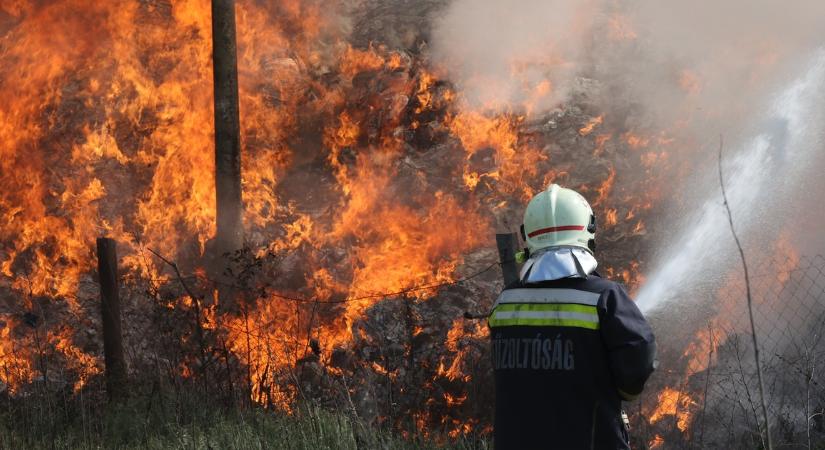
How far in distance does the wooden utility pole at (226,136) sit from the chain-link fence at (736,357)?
589 centimetres

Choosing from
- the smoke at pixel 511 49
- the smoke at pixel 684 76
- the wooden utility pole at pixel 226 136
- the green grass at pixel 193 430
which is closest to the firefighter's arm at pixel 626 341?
the green grass at pixel 193 430

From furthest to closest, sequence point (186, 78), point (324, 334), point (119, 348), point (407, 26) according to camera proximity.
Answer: point (407, 26) → point (186, 78) → point (324, 334) → point (119, 348)

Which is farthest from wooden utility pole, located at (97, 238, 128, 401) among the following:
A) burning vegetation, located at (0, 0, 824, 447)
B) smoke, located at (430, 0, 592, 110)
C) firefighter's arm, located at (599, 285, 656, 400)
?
smoke, located at (430, 0, 592, 110)

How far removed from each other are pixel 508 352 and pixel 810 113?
33.6ft

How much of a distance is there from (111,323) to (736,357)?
A: 636cm

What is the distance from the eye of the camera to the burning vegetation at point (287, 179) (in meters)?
10.3

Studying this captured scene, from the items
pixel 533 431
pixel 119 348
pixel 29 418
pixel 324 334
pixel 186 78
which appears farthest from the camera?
pixel 186 78

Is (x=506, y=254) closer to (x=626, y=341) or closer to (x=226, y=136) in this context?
(x=626, y=341)

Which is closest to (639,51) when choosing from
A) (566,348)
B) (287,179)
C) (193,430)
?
(287,179)

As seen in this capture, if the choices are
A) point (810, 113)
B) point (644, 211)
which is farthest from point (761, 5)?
point (644, 211)

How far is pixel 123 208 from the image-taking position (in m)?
12.5

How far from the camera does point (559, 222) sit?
3422mm

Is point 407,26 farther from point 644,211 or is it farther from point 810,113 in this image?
point 810,113

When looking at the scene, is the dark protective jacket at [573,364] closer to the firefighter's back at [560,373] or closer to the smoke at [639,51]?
the firefighter's back at [560,373]
